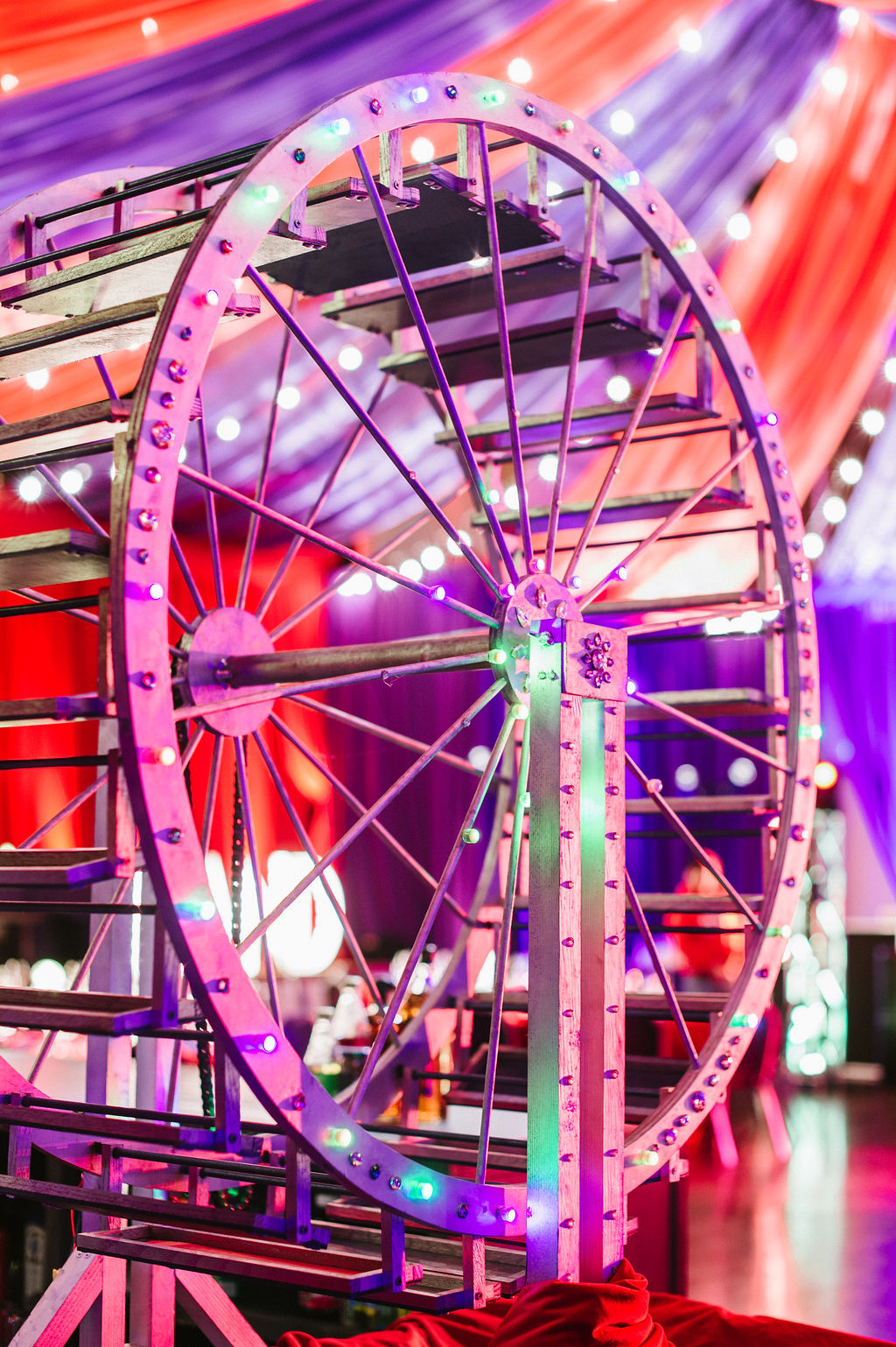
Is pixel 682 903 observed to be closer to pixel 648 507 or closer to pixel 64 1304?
pixel 648 507

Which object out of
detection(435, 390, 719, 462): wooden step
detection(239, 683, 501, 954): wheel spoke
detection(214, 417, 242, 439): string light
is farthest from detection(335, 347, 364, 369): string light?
detection(239, 683, 501, 954): wheel spoke

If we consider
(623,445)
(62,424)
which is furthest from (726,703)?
(62,424)

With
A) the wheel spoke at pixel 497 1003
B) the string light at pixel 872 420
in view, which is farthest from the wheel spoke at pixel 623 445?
the string light at pixel 872 420

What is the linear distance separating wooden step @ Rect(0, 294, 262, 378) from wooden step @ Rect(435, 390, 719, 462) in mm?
1586

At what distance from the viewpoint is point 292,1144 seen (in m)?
2.58

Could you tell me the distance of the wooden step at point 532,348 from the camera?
3973 millimetres

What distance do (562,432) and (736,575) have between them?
405cm

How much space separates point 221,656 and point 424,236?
1117 millimetres

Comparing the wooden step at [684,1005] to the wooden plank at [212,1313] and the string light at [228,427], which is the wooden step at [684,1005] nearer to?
the wooden plank at [212,1313]

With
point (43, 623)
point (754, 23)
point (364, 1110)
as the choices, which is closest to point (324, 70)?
point (754, 23)

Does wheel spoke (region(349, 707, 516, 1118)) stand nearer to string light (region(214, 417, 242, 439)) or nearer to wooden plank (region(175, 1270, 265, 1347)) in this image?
wooden plank (region(175, 1270, 265, 1347))

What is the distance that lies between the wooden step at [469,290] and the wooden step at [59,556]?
1612mm

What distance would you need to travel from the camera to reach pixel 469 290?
4004mm

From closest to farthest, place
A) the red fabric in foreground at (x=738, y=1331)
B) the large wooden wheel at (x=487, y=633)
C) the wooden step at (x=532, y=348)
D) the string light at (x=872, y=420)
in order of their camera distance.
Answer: the large wooden wheel at (x=487, y=633), the red fabric in foreground at (x=738, y=1331), the wooden step at (x=532, y=348), the string light at (x=872, y=420)
